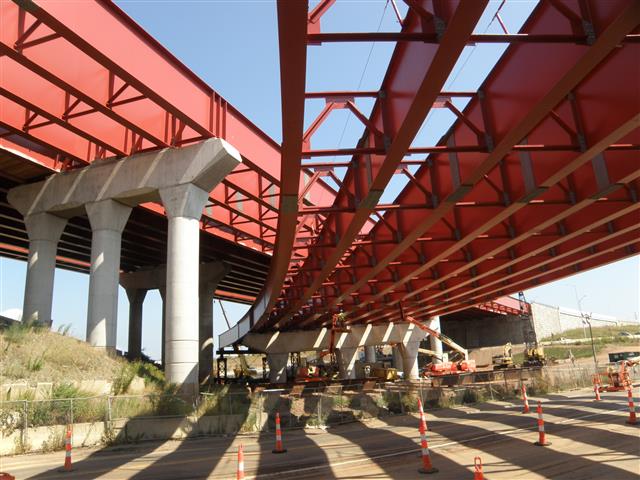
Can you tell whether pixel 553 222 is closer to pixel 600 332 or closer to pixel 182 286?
pixel 182 286

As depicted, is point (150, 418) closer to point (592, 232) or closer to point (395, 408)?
point (395, 408)

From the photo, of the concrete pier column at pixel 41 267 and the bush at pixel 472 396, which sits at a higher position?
the concrete pier column at pixel 41 267

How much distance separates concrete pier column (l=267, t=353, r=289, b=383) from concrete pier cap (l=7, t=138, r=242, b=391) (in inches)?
961

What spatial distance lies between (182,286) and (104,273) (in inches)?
150

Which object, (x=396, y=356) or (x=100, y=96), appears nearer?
(x=100, y=96)

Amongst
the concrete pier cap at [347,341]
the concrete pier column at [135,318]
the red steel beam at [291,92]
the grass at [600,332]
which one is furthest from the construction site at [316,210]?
the grass at [600,332]

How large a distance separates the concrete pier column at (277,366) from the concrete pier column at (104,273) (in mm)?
25117

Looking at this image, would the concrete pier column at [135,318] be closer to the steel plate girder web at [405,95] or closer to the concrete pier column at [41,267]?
the concrete pier column at [41,267]

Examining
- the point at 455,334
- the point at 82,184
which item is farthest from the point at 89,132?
the point at 455,334

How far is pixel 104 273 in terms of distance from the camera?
731 inches

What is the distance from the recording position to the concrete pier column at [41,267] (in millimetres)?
20281

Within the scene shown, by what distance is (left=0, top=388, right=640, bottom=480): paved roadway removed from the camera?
930 centimetres

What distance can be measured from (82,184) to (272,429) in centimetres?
1298

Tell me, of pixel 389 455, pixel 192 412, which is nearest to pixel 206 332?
pixel 192 412
